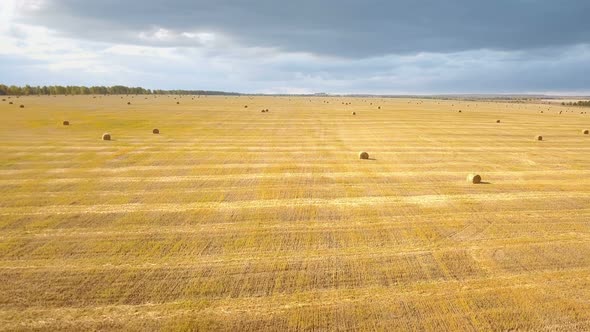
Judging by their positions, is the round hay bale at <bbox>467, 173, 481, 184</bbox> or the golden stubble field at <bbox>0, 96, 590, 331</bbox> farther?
the round hay bale at <bbox>467, 173, 481, 184</bbox>

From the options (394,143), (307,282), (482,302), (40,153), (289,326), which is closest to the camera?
(289,326)

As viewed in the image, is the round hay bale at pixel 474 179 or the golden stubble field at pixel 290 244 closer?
the golden stubble field at pixel 290 244

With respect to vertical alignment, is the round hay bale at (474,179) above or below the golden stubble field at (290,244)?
above

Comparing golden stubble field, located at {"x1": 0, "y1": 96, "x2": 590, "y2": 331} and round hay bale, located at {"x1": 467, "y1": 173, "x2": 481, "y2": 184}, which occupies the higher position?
round hay bale, located at {"x1": 467, "y1": 173, "x2": 481, "y2": 184}

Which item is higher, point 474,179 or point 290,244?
point 474,179

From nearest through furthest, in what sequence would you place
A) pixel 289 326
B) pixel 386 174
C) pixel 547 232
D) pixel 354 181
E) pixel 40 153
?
pixel 289 326, pixel 547 232, pixel 354 181, pixel 386 174, pixel 40 153

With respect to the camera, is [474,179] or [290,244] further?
[474,179]

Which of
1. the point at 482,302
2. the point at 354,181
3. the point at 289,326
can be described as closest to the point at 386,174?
the point at 354,181

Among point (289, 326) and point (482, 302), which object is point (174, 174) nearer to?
point (289, 326)
